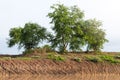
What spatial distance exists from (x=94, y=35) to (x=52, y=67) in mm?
12011

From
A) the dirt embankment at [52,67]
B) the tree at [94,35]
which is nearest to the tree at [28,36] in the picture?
the tree at [94,35]

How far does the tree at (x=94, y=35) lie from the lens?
4222 cm

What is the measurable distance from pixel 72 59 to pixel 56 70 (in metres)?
2.72

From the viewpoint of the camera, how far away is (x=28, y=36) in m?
41.8

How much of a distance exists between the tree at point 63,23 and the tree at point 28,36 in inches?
58.7

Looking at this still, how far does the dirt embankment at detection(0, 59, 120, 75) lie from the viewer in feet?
100

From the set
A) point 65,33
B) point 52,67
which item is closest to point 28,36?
point 65,33

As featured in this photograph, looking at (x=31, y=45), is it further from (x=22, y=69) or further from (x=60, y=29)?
(x=22, y=69)

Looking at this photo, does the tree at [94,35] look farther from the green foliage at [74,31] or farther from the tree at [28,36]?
the tree at [28,36]

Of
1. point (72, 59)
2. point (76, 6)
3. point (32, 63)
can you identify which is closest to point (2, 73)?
point (32, 63)

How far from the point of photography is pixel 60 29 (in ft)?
135

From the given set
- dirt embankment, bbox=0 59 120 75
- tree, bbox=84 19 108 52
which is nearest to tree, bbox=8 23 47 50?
tree, bbox=84 19 108 52

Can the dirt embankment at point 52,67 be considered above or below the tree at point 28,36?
below

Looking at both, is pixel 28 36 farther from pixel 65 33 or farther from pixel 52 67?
pixel 52 67
